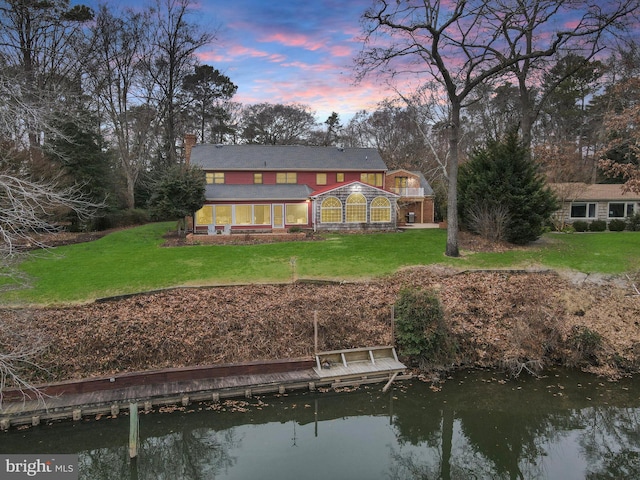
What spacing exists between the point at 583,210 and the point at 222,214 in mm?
25278

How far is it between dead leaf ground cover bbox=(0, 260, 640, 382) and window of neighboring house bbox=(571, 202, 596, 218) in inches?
673

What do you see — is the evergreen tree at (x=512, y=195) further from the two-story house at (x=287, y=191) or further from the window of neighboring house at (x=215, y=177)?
the window of neighboring house at (x=215, y=177)

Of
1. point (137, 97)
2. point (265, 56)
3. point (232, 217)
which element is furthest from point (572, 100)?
point (137, 97)

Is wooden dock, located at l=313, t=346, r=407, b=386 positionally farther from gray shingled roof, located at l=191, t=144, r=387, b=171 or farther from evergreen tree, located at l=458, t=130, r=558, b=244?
gray shingled roof, located at l=191, t=144, r=387, b=171

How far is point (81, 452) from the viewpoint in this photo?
8000mm

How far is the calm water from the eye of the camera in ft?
25.4

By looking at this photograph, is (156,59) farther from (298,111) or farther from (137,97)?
(298,111)

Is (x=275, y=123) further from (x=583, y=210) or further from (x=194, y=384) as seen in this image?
(x=194, y=384)

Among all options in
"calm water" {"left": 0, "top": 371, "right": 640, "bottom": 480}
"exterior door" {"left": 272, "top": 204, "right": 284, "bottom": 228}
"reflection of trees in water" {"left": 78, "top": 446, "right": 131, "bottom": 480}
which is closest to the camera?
"reflection of trees in water" {"left": 78, "top": 446, "right": 131, "bottom": 480}

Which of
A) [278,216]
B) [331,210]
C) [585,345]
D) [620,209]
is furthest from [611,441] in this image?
[620,209]

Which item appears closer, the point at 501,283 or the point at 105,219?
the point at 501,283

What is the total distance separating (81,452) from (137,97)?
3135 centimetres

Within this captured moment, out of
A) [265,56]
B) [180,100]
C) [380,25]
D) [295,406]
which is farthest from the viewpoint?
[180,100]

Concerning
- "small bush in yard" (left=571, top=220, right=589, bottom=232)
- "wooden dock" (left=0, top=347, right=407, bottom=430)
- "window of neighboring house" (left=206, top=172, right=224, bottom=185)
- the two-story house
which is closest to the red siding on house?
the two-story house
